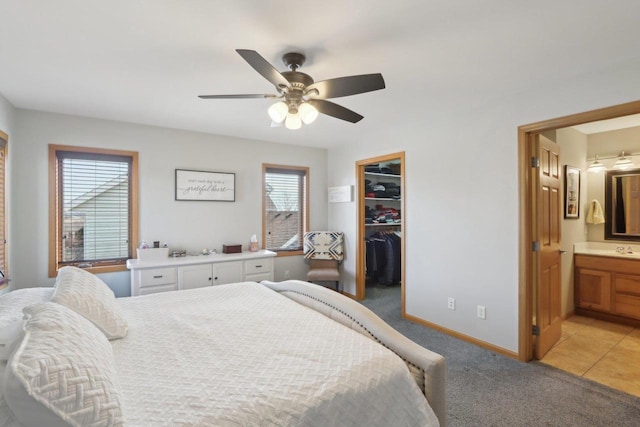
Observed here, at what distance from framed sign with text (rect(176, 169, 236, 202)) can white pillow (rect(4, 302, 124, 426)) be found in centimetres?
298

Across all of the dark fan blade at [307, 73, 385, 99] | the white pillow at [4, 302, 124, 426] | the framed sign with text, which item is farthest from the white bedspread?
the framed sign with text

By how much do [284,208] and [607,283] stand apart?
4.21 metres

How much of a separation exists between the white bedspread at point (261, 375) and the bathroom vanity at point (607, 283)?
3682 mm

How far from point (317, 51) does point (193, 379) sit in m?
1.98

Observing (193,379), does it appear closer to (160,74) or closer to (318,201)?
(160,74)

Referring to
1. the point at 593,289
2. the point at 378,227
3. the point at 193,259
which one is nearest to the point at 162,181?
the point at 193,259

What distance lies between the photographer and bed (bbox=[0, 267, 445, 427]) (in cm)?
88

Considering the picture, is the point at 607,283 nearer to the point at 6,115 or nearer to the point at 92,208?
the point at 92,208

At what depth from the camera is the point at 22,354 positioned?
0.88 m

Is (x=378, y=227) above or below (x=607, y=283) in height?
above

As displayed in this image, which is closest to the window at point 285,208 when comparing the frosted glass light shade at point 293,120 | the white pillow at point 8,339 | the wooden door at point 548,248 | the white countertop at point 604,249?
the frosted glass light shade at point 293,120

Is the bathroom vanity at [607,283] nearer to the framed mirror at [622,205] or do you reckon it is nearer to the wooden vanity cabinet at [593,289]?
the wooden vanity cabinet at [593,289]

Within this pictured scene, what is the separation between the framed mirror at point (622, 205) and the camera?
380 centimetres

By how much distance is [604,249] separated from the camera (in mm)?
3934
